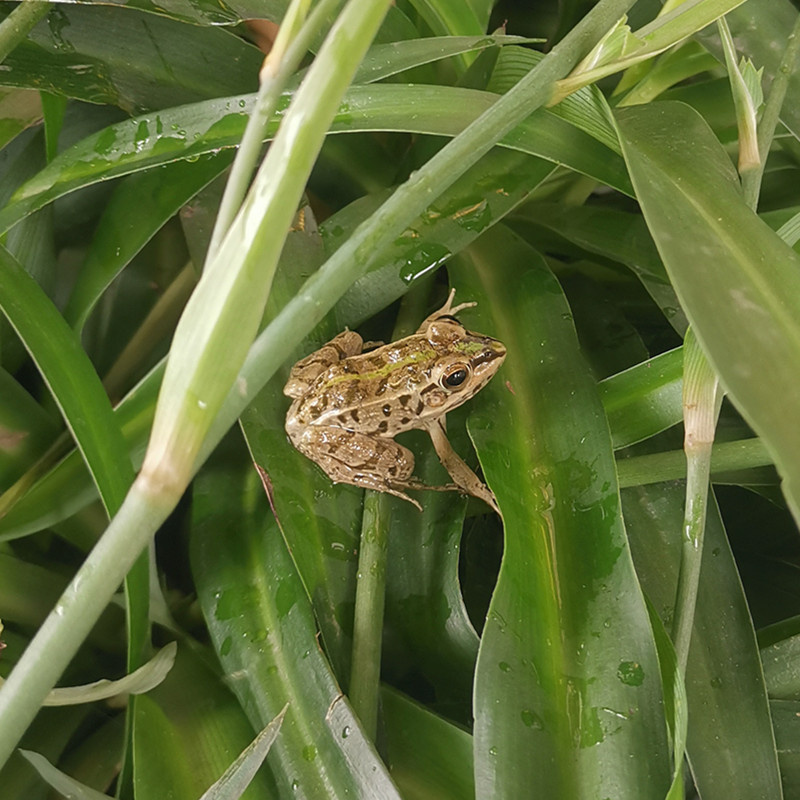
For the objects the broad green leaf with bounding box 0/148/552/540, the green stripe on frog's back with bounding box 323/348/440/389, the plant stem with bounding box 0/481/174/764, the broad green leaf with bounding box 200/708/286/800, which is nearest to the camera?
the plant stem with bounding box 0/481/174/764

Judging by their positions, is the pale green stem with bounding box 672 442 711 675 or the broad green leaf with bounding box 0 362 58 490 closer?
the pale green stem with bounding box 672 442 711 675

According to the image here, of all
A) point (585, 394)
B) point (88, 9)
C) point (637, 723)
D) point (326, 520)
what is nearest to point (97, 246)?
point (88, 9)

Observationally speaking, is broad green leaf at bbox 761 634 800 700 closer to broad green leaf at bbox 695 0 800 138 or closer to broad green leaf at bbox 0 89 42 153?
broad green leaf at bbox 695 0 800 138

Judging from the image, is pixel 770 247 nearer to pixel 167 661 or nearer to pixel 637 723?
pixel 637 723

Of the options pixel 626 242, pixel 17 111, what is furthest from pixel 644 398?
pixel 17 111

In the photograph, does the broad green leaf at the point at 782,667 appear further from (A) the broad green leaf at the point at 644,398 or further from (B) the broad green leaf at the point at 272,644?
(B) the broad green leaf at the point at 272,644

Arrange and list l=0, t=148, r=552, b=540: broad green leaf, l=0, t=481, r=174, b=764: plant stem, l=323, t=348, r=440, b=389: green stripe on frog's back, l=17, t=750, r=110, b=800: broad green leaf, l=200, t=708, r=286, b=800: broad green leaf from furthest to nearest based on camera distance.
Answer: l=323, t=348, r=440, b=389: green stripe on frog's back < l=0, t=148, r=552, b=540: broad green leaf < l=17, t=750, r=110, b=800: broad green leaf < l=200, t=708, r=286, b=800: broad green leaf < l=0, t=481, r=174, b=764: plant stem

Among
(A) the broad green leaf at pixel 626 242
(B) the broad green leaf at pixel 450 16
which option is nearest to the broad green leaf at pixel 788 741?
(A) the broad green leaf at pixel 626 242

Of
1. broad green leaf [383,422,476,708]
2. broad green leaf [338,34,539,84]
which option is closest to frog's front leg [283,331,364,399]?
broad green leaf [383,422,476,708]
